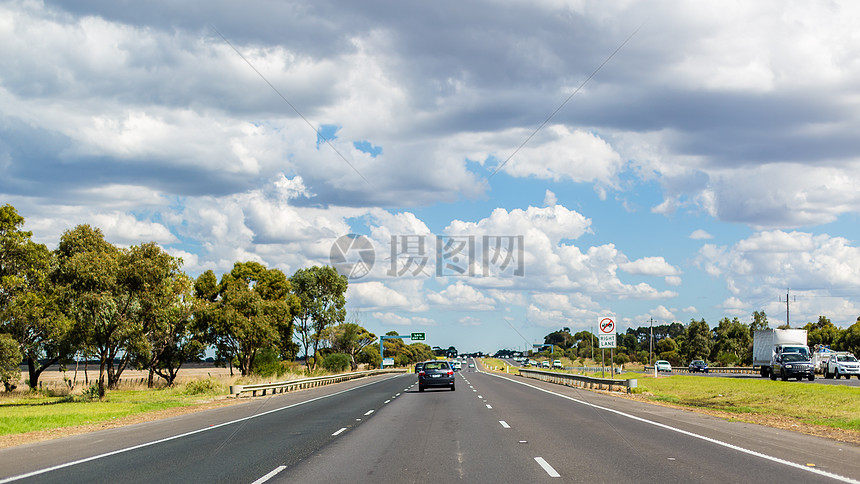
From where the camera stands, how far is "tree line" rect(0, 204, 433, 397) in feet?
119

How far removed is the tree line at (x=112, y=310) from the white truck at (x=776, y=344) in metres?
38.3

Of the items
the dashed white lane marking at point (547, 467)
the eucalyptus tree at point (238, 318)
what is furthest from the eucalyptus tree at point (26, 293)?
the dashed white lane marking at point (547, 467)

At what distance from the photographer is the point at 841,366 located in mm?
55094

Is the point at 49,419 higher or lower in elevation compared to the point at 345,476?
lower

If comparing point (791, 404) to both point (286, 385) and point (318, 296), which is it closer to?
point (286, 385)

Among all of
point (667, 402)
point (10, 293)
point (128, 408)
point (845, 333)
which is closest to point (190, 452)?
point (128, 408)

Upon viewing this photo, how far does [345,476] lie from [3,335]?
3395 cm

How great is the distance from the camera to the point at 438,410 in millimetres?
26406

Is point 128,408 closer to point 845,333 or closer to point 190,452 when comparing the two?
point 190,452

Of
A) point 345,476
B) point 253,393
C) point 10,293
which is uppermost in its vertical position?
point 10,293

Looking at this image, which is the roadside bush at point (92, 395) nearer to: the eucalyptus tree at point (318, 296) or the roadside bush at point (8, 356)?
the roadside bush at point (8, 356)

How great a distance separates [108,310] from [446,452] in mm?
26834

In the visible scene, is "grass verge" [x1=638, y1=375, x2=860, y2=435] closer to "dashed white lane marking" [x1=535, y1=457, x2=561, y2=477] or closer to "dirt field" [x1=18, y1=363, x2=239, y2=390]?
"dashed white lane marking" [x1=535, y1=457, x2=561, y2=477]

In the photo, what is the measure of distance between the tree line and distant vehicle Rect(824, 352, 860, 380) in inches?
1715
